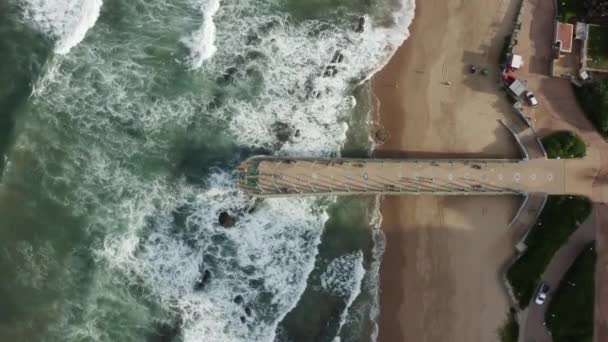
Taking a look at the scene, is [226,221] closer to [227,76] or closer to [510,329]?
[227,76]

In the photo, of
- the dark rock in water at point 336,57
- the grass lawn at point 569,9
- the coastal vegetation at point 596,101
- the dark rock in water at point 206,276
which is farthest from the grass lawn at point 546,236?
the dark rock in water at point 206,276

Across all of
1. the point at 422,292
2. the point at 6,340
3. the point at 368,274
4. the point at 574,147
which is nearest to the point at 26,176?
the point at 6,340

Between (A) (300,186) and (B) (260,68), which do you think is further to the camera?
(B) (260,68)

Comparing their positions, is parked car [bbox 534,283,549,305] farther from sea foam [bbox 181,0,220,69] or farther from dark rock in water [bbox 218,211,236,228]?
sea foam [bbox 181,0,220,69]

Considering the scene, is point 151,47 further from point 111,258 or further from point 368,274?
point 368,274

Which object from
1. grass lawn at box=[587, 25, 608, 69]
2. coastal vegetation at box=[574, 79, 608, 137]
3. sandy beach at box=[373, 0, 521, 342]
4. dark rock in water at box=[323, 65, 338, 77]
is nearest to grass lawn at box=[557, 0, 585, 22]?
grass lawn at box=[587, 25, 608, 69]
